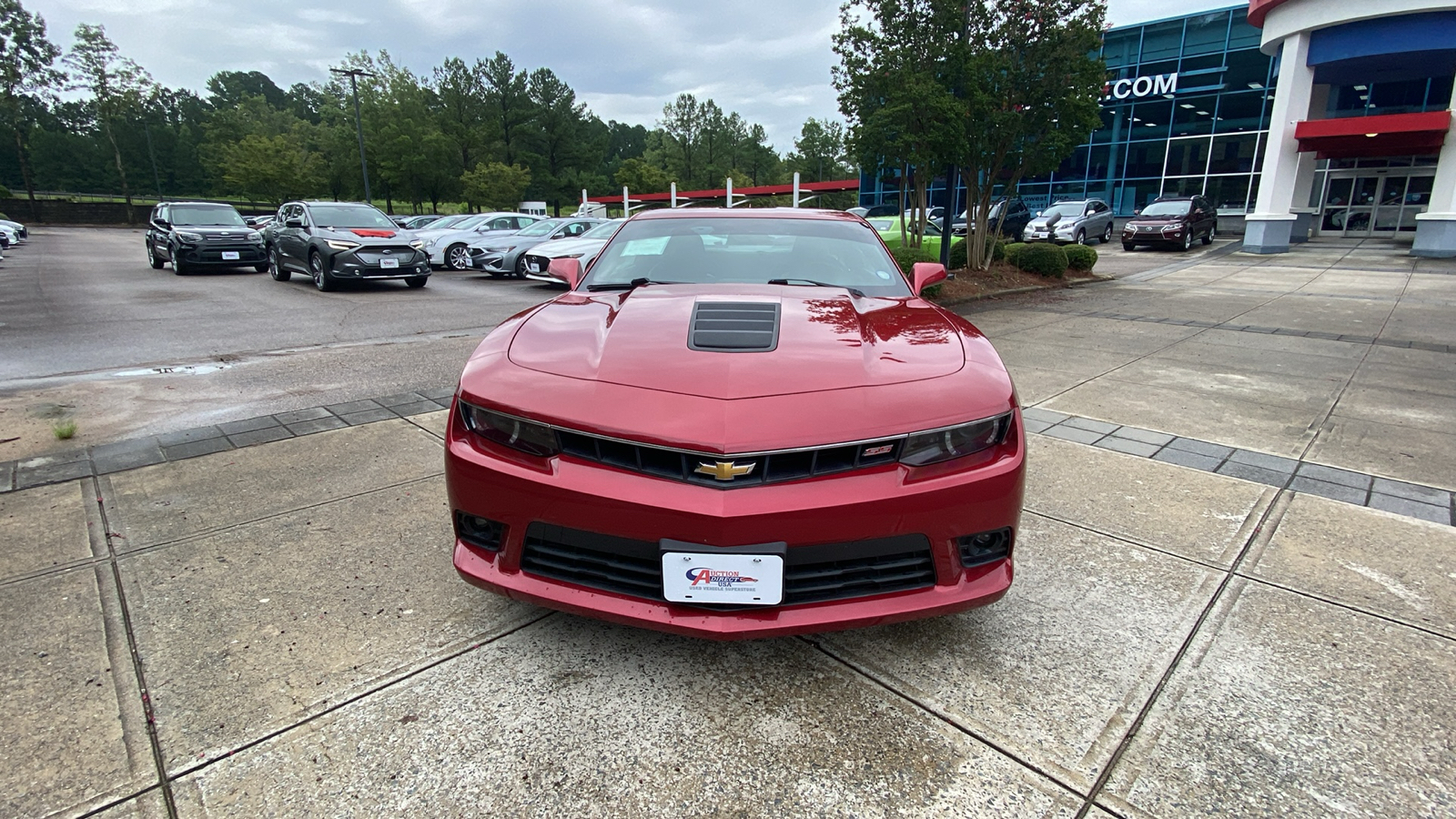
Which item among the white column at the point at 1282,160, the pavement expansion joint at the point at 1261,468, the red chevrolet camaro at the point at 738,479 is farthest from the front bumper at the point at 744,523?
the white column at the point at 1282,160

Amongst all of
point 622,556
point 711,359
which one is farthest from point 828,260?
point 622,556

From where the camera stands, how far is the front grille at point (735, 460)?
1.91 meters

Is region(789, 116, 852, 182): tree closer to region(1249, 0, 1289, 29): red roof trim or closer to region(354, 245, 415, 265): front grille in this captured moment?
region(1249, 0, 1289, 29): red roof trim

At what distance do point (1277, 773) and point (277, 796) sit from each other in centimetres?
256

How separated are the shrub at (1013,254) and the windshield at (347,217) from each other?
11.3 m

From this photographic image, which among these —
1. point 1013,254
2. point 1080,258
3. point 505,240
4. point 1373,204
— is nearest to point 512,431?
point 1013,254

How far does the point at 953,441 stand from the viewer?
2.07 m

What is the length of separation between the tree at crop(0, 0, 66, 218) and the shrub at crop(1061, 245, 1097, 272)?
66.5 meters

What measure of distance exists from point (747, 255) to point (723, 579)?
1936 millimetres

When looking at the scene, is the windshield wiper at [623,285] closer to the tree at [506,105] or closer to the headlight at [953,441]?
the headlight at [953,441]

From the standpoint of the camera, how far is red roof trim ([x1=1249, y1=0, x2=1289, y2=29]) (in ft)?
65.9

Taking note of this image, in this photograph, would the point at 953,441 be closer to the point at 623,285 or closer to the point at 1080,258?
the point at 623,285

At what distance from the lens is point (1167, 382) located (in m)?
6.07

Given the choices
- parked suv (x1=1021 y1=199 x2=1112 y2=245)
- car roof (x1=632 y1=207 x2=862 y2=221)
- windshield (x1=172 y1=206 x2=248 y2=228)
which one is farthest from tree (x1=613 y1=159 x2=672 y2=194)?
car roof (x1=632 y1=207 x2=862 y2=221)
